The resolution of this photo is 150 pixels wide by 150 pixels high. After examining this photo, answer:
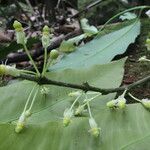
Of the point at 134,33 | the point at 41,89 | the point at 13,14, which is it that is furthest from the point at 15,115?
the point at 13,14

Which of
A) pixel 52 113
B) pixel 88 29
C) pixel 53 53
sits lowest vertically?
pixel 88 29

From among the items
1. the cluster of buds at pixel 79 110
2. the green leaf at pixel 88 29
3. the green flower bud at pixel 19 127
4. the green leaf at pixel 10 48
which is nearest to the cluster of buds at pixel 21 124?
the green flower bud at pixel 19 127

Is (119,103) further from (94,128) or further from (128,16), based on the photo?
(128,16)

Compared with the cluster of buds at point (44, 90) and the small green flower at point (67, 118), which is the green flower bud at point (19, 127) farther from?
the cluster of buds at point (44, 90)

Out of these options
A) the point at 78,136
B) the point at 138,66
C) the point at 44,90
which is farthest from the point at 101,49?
the point at 78,136

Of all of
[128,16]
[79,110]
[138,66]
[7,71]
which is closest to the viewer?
[7,71]

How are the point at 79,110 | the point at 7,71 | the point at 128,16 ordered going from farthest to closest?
1. the point at 128,16
2. the point at 79,110
3. the point at 7,71

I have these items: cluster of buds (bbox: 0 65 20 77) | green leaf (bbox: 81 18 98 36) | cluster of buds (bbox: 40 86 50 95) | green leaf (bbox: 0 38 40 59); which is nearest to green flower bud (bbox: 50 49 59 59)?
cluster of buds (bbox: 0 65 20 77)

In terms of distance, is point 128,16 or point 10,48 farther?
point 128,16

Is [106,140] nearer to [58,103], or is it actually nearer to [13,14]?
[58,103]
